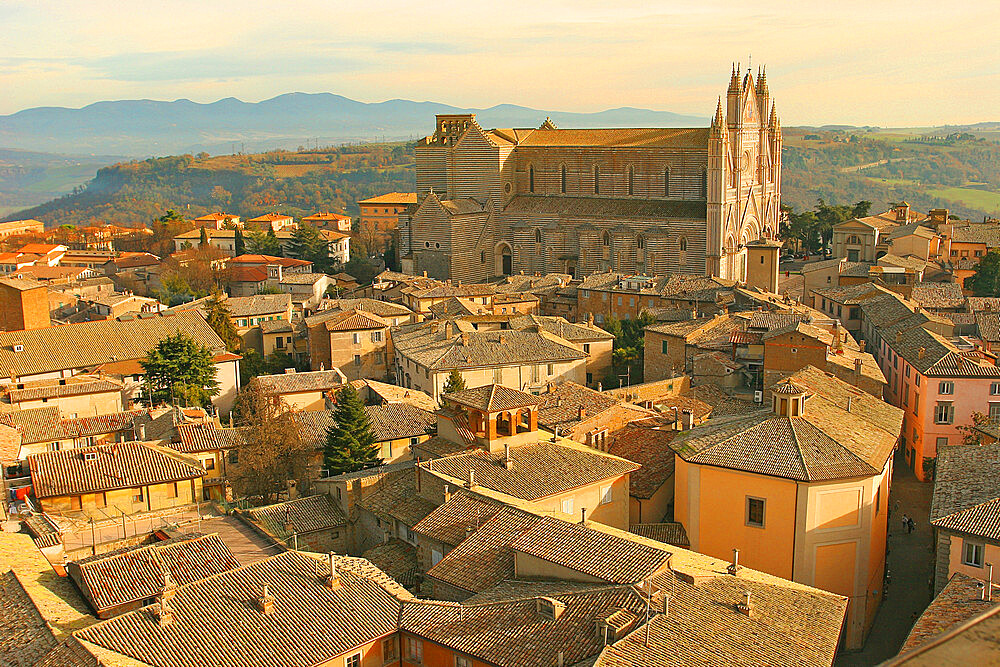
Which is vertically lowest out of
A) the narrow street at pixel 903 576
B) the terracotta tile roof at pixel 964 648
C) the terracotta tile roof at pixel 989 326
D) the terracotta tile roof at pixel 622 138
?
the narrow street at pixel 903 576

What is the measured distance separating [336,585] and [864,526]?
1031cm

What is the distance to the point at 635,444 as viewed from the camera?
25.6m

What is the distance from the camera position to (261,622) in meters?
14.5

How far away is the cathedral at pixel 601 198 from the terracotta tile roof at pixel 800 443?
3348 centimetres

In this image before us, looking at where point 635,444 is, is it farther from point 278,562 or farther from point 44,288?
point 44,288

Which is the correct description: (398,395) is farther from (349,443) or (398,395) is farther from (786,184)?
(786,184)

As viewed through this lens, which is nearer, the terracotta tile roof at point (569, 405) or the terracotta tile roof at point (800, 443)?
the terracotta tile roof at point (800, 443)

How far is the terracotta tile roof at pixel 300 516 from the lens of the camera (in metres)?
22.1

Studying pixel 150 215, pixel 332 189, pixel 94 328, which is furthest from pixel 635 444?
pixel 332 189

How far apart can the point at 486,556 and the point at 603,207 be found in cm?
4480

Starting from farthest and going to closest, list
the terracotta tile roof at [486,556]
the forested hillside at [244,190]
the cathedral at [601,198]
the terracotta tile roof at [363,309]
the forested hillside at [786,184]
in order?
the forested hillside at [244,190] → the forested hillside at [786,184] → the cathedral at [601,198] → the terracotta tile roof at [363,309] → the terracotta tile roof at [486,556]

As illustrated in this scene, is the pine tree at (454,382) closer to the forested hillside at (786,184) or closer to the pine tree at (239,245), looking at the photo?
the pine tree at (239,245)

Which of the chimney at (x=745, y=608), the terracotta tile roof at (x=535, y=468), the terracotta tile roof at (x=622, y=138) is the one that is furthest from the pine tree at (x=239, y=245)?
the chimney at (x=745, y=608)

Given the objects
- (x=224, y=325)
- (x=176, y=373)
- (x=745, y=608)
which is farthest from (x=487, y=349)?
(x=745, y=608)
